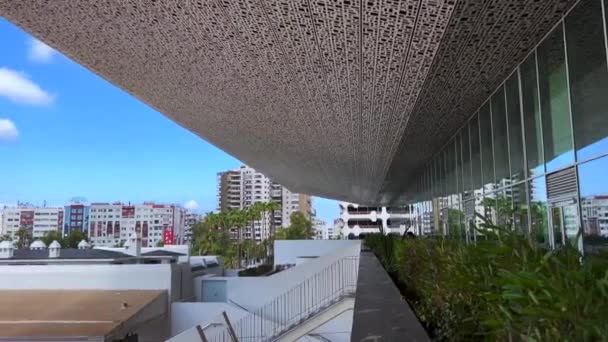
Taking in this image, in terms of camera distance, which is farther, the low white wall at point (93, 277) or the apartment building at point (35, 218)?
the apartment building at point (35, 218)

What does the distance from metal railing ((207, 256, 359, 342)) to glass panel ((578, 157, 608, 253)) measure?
834 centimetres

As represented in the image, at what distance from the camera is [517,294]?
6.49 feet

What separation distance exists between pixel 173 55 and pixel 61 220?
9581 cm

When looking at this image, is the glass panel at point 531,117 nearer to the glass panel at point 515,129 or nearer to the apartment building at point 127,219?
the glass panel at point 515,129

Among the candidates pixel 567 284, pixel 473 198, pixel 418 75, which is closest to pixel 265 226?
pixel 473 198

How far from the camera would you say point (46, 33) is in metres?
7.05

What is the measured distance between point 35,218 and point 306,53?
99446 mm

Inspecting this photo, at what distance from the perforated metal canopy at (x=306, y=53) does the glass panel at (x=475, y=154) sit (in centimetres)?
54

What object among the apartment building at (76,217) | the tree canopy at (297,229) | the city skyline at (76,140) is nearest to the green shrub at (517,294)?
the city skyline at (76,140)

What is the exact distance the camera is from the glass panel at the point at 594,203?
18.1ft

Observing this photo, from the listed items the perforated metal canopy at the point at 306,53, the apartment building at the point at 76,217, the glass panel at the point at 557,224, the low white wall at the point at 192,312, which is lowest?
the low white wall at the point at 192,312

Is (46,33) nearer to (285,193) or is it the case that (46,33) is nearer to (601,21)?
(601,21)

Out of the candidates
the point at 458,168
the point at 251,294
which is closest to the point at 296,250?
the point at 251,294

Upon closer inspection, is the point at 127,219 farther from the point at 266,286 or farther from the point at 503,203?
the point at 503,203
